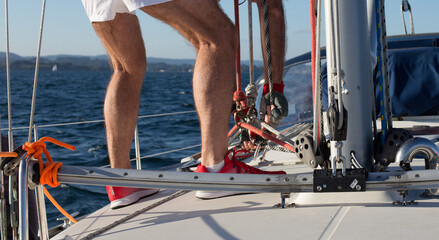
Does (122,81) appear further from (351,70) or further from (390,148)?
(390,148)

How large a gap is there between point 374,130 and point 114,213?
0.97 meters

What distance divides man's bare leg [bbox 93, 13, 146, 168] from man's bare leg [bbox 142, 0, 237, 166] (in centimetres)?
27

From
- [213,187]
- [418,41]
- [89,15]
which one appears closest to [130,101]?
[89,15]

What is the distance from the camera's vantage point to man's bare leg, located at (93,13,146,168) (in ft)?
7.36

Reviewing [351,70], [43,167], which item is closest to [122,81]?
[43,167]

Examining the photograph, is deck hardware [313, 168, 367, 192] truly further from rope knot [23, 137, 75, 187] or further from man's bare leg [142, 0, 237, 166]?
rope knot [23, 137, 75, 187]

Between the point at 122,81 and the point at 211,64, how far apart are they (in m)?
0.45

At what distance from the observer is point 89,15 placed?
86.0 inches

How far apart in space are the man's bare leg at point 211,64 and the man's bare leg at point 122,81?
265mm

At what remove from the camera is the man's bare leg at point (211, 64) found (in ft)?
6.53

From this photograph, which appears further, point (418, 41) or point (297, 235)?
point (418, 41)

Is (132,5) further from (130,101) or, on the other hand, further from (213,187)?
(213,187)

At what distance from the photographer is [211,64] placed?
2021 millimetres

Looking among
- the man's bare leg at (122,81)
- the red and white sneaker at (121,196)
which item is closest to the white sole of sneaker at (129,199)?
the red and white sneaker at (121,196)
